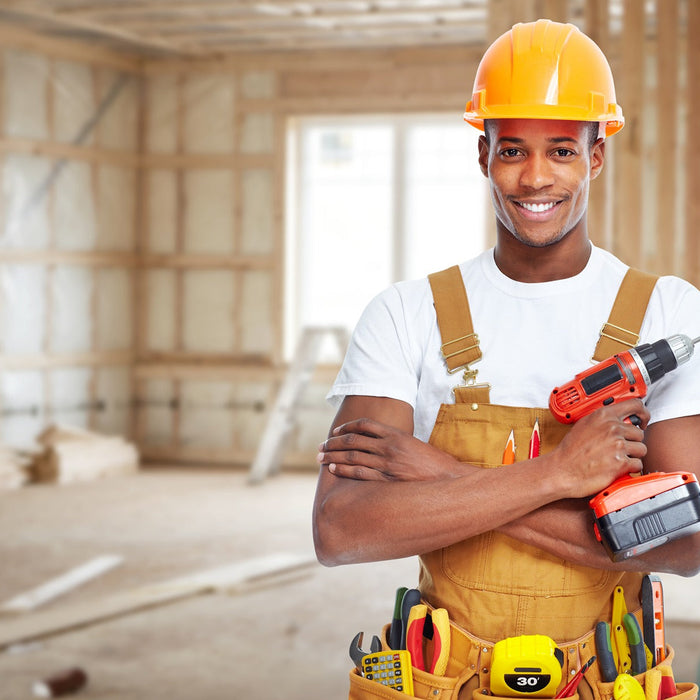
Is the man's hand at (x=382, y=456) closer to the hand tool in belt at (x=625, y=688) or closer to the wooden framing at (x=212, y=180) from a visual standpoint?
the hand tool in belt at (x=625, y=688)

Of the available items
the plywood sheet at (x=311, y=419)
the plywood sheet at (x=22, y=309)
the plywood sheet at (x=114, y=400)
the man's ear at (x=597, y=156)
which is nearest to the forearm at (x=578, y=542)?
the man's ear at (x=597, y=156)

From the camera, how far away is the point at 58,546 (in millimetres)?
6793

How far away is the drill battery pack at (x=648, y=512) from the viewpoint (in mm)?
1551

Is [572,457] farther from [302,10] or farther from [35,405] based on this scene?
[35,405]

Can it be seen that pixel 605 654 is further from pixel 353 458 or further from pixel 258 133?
pixel 258 133

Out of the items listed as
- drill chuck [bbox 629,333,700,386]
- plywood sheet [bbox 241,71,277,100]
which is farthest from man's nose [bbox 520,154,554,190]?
plywood sheet [bbox 241,71,277,100]

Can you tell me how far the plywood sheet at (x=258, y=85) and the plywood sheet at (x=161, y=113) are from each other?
744 mm

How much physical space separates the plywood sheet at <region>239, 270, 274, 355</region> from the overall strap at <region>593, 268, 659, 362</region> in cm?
850

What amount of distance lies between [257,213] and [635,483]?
8842 millimetres

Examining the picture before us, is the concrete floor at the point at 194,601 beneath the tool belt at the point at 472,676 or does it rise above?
beneath

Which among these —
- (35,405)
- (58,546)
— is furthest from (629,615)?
(35,405)

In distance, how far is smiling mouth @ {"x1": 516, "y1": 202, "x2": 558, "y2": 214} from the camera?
1.75 meters

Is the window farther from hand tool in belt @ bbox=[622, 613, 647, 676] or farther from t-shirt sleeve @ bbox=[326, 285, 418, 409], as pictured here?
hand tool in belt @ bbox=[622, 613, 647, 676]

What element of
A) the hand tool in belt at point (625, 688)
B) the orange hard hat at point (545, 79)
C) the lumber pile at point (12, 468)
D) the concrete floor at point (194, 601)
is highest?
the orange hard hat at point (545, 79)
